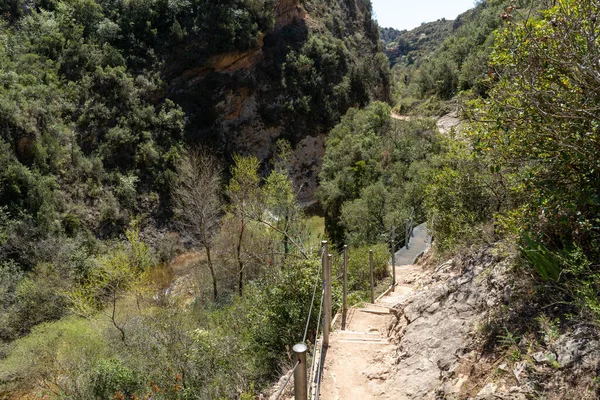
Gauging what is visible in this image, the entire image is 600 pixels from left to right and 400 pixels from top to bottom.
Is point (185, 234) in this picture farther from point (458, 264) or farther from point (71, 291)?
point (458, 264)

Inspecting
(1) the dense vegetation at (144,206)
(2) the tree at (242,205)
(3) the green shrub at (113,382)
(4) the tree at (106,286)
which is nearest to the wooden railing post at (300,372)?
(1) the dense vegetation at (144,206)

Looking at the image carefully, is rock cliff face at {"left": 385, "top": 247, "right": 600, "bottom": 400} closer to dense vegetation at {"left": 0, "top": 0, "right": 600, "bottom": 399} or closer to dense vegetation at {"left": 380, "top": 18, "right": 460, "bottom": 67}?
dense vegetation at {"left": 0, "top": 0, "right": 600, "bottom": 399}

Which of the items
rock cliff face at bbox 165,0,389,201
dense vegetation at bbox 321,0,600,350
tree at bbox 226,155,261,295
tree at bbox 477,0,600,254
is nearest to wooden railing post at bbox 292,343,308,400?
dense vegetation at bbox 321,0,600,350

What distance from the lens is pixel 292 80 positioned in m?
35.3

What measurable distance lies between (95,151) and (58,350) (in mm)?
14611

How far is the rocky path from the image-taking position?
465cm

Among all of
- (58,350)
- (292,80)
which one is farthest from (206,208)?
(292,80)

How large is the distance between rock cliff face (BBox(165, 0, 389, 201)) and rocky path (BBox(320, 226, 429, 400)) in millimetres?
26232

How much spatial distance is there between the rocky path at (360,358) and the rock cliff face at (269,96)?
26232 mm

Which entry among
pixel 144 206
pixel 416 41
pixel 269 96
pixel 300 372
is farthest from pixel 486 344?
pixel 416 41

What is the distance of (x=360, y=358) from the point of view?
17.4ft

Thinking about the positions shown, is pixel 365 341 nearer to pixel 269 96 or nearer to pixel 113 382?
pixel 113 382

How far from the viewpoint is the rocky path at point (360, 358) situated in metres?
4.65

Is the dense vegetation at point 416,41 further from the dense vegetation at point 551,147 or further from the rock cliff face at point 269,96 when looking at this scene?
the dense vegetation at point 551,147
